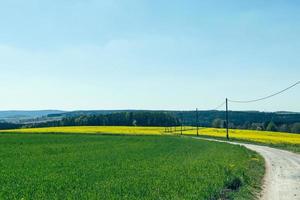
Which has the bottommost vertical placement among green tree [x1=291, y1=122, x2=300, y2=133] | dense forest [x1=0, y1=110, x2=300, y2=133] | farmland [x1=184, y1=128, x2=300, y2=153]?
farmland [x1=184, y1=128, x2=300, y2=153]

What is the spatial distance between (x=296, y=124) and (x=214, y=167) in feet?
360

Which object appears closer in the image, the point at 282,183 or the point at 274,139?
the point at 282,183

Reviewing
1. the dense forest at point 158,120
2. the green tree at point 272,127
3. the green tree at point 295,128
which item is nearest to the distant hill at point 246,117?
the dense forest at point 158,120

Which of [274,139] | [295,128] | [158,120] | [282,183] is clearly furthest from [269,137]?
[158,120]

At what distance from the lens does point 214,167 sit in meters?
26.9

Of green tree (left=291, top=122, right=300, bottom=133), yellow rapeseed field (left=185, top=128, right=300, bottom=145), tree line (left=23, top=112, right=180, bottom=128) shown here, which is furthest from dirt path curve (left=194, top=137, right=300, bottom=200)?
tree line (left=23, top=112, right=180, bottom=128)

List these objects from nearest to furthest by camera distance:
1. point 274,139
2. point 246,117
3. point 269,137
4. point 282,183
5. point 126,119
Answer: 1. point 282,183
2. point 274,139
3. point 269,137
4. point 126,119
5. point 246,117

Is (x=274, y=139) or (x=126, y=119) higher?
(x=126, y=119)

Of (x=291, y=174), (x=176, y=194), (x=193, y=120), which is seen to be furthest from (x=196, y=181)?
(x=193, y=120)

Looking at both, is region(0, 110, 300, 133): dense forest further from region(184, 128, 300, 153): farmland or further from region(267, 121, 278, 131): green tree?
region(184, 128, 300, 153): farmland

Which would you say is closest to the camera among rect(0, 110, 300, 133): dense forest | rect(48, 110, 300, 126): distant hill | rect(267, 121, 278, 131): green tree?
rect(267, 121, 278, 131): green tree

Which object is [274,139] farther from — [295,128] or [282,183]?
[295,128]

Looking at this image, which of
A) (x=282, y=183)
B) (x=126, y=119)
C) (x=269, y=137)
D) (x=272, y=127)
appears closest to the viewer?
(x=282, y=183)

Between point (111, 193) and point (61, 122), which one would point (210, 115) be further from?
point (111, 193)
